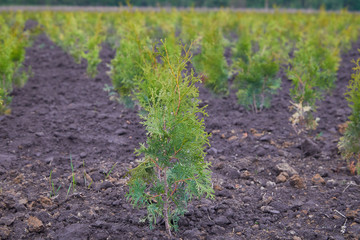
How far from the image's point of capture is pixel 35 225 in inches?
125

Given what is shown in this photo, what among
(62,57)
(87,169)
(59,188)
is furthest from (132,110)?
(62,57)

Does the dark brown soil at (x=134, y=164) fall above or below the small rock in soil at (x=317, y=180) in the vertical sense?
above

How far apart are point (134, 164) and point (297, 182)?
6.46ft

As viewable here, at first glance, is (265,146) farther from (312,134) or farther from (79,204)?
(79,204)

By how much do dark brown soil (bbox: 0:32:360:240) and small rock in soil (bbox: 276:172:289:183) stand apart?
0.20 feet

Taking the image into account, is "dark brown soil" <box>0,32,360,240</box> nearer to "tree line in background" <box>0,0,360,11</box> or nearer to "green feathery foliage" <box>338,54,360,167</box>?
"green feathery foliage" <box>338,54,360,167</box>

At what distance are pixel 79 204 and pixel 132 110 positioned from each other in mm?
2936

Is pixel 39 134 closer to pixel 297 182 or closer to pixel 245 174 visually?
pixel 245 174

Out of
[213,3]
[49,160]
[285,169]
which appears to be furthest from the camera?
[213,3]

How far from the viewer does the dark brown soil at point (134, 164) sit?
329 centimetres

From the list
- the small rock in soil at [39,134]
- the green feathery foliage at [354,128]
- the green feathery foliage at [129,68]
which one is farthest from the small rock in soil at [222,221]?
the small rock in soil at [39,134]

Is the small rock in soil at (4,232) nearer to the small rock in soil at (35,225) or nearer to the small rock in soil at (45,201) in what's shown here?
the small rock in soil at (35,225)

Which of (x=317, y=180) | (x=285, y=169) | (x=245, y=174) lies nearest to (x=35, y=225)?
(x=245, y=174)

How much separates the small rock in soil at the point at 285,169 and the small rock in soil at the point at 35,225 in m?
2.74
